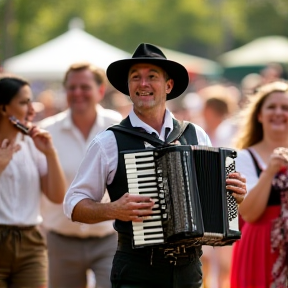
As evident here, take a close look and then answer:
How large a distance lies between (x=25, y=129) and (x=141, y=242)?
7.59ft

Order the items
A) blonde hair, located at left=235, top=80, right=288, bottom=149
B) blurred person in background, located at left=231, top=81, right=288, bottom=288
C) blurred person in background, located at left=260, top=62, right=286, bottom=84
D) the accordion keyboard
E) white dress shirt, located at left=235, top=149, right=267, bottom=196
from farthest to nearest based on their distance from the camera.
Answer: blurred person in background, located at left=260, top=62, right=286, bottom=84, blonde hair, located at left=235, top=80, right=288, bottom=149, white dress shirt, located at left=235, top=149, right=267, bottom=196, blurred person in background, located at left=231, top=81, right=288, bottom=288, the accordion keyboard

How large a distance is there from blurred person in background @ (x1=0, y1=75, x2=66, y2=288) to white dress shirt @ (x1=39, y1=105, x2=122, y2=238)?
65 cm

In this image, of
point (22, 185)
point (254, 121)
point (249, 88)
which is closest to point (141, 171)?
point (22, 185)

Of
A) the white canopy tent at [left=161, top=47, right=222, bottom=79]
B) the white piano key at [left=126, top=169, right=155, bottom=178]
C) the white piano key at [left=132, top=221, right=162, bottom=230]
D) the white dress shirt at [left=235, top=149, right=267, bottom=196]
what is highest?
the white canopy tent at [left=161, top=47, right=222, bottom=79]

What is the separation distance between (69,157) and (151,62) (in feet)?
8.42

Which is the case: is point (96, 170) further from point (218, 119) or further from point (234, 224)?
point (218, 119)

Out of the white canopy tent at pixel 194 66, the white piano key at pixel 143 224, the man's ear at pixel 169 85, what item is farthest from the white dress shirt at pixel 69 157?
the white canopy tent at pixel 194 66

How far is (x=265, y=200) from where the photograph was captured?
7.86 m

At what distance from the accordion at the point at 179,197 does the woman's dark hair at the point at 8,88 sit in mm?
2323

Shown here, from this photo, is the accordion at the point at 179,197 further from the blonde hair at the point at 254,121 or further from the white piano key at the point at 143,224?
the blonde hair at the point at 254,121

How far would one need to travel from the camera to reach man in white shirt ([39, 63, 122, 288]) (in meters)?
8.81

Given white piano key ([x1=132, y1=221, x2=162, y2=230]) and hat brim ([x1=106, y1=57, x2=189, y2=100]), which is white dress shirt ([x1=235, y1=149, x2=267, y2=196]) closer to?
hat brim ([x1=106, y1=57, x2=189, y2=100])

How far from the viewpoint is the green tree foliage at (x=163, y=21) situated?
4409 cm

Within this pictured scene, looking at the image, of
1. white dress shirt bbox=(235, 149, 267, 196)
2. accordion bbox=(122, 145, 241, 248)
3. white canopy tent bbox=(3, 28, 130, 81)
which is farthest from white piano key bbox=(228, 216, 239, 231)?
white canopy tent bbox=(3, 28, 130, 81)
